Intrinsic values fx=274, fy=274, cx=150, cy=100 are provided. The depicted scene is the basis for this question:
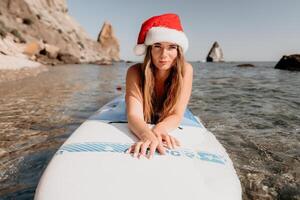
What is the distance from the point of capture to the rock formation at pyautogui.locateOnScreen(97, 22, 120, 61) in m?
87.5

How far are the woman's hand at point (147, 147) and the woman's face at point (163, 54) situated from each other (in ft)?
3.49

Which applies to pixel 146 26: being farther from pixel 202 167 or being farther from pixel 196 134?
pixel 202 167

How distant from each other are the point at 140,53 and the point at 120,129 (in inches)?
39.3

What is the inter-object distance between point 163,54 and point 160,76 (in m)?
0.35

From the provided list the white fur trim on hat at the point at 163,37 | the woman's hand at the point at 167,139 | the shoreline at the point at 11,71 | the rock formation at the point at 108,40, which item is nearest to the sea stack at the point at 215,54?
the rock formation at the point at 108,40

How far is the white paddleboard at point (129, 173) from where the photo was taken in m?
1.72

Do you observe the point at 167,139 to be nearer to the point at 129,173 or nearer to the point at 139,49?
the point at 129,173

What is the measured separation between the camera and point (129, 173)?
6.22ft

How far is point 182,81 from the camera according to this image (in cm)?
327

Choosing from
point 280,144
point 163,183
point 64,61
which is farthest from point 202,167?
point 64,61

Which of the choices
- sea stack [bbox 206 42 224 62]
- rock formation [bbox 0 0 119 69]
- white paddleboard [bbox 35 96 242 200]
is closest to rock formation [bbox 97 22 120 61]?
rock formation [bbox 0 0 119 69]

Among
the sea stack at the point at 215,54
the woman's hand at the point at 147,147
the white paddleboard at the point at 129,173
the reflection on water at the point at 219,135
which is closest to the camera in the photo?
the white paddleboard at the point at 129,173

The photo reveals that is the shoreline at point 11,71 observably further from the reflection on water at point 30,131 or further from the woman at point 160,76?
the woman at point 160,76

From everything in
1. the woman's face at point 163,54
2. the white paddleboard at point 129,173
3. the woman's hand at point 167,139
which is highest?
the woman's face at point 163,54
